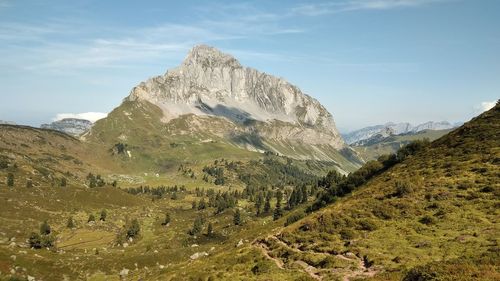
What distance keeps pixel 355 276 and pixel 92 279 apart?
374 feet

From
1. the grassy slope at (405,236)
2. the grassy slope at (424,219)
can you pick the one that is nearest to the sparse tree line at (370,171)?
the grassy slope at (424,219)

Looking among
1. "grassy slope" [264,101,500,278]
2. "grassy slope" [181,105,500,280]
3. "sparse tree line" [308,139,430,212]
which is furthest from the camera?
"sparse tree line" [308,139,430,212]

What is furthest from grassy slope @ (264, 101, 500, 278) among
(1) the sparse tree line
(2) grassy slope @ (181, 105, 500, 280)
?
(1) the sparse tree line

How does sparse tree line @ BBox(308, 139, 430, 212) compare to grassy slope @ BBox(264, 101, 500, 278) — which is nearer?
grassy slope @ BBox(264, 101, 500, 278)

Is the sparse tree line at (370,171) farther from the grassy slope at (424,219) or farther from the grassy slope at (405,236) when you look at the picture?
the grassy slope at (405,236)

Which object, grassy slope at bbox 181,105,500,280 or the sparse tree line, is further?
the sparse tree line

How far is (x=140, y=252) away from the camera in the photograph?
190m

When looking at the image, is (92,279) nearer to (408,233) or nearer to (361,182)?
(361,182)

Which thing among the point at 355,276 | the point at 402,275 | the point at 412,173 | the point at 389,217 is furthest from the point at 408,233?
the point at 412,173

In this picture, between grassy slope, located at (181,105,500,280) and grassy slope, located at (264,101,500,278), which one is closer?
grassy slope, located at (181,105,500,280)

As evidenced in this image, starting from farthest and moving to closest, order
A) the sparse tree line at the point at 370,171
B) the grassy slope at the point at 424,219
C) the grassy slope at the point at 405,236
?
1. the sparse tree line at the point at 370,171
2. the grassy slope at the point at 424,219
3. the grassy slope at the point at 405,236

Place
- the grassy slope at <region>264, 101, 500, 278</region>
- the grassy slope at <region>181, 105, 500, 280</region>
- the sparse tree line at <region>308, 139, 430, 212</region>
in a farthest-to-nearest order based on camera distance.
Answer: the sparse tree line at <region>308, 139, 430, 212</region> < the grassy slope at <region>264, 101, 500, 278</region> < the grassy slope at <region>181, 105, 500, 280</region>

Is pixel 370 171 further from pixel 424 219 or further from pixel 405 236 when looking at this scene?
pixel 405 236

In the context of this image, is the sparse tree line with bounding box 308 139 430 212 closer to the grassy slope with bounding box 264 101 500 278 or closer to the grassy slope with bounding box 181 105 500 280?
the grassy slope with bounding box 264 101 500 278
